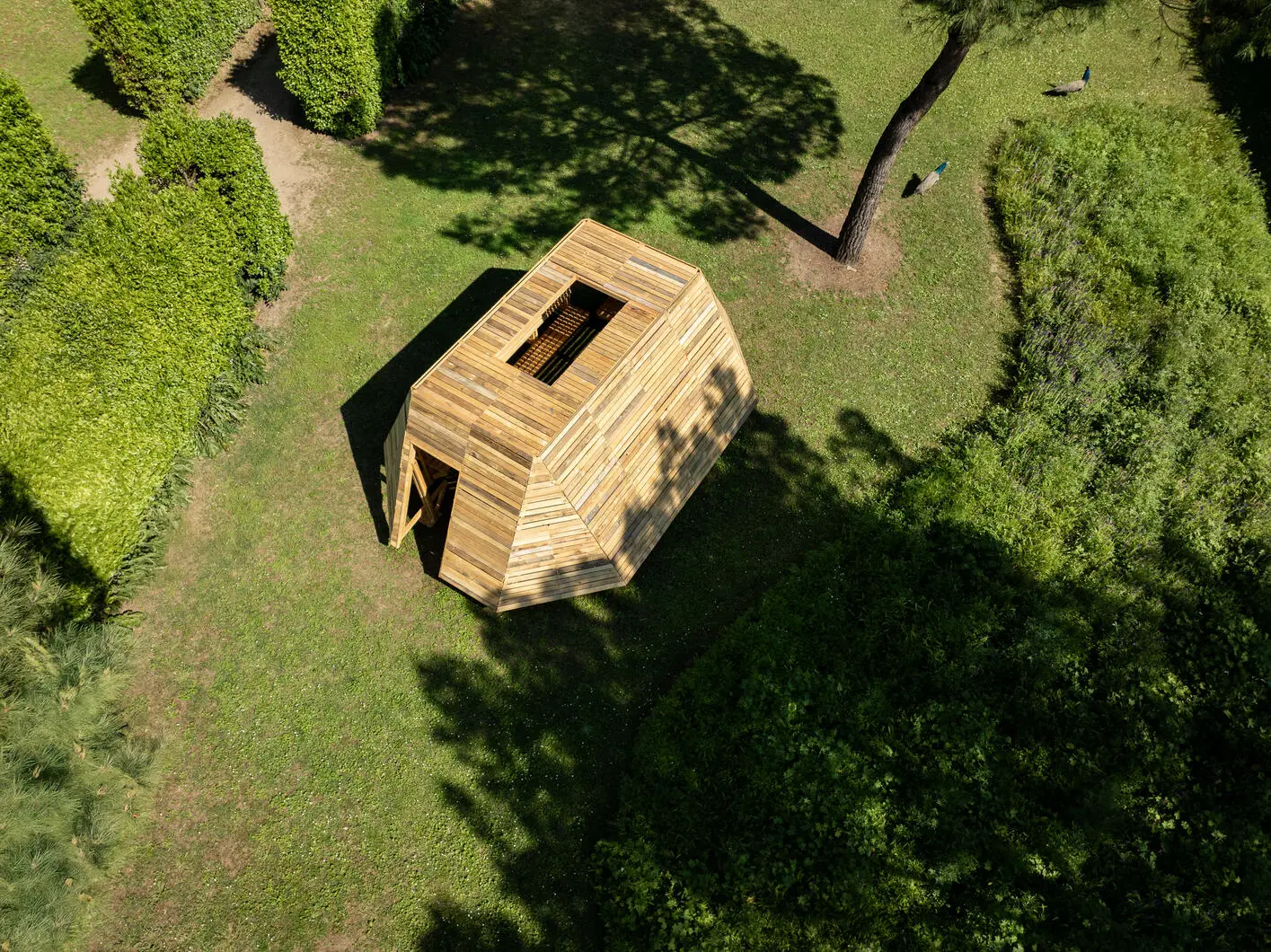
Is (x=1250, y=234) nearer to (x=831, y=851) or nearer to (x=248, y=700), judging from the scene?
(x=831, y=851)

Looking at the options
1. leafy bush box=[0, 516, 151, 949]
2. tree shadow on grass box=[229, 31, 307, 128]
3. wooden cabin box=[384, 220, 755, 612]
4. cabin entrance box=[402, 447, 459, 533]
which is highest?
tree shadow on grass box=[229, 31, 307, 128]

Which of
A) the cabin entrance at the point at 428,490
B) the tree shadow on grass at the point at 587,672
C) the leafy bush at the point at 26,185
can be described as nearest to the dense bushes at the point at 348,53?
the leafy bush at the point at 26,185

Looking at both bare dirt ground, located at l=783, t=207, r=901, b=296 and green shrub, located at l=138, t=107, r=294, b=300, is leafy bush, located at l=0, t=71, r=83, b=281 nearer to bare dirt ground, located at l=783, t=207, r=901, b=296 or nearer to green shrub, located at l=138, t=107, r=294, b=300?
green shrub, located at l=138, t=107, r=294, b=300

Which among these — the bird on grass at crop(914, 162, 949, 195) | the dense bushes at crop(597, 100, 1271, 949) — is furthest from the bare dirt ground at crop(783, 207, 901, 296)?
the dense bushes at crop(597, 100, 1271, 949)

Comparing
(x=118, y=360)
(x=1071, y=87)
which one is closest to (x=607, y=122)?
(x=118, y=360)

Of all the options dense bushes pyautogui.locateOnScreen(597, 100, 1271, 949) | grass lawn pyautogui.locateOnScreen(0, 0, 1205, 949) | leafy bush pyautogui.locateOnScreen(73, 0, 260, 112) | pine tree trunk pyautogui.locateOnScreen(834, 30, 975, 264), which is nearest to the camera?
dense bushes pyautogui.locateOnScreen(597, 100, 1271, 949)

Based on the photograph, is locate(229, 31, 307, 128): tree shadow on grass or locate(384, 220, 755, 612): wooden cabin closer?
locate(384, 220, 755, 612): wooden cabin
